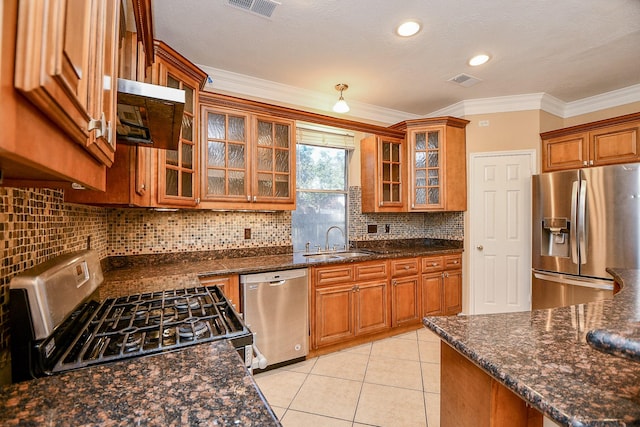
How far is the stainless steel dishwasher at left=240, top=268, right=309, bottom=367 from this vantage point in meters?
2.36

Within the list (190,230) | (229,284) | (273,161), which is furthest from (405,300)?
(190,230)

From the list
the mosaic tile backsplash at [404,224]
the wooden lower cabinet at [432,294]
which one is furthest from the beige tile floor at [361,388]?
the mosaic tile backsplash at [404,224]

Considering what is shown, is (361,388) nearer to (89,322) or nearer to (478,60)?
(89,322)

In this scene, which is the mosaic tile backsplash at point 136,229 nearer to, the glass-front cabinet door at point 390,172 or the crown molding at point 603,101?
the glass-front cabinet door at point 390,172

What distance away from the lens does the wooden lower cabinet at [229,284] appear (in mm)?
2234

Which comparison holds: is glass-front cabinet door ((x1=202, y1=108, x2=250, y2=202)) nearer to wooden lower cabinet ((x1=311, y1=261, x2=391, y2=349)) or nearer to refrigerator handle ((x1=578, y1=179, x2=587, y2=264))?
wooden lower cabinet ((x1=311, y1=261, x2=391, y2=349))

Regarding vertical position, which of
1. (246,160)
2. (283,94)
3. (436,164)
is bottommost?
(246,160)

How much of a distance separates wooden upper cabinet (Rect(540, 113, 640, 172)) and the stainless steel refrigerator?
0.42 meters

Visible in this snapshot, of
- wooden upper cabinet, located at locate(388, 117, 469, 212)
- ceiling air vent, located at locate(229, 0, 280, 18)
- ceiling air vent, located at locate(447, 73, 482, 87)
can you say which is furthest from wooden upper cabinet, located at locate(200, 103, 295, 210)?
ceiling air vent, located at locate(447, 73, 482, 87)

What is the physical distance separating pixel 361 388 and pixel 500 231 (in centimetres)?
246

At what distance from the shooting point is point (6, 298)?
0.93 m

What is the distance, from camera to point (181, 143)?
7.39ft

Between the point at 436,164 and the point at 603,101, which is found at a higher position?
the point at 603,101

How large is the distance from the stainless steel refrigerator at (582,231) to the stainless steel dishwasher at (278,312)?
2488 mm
